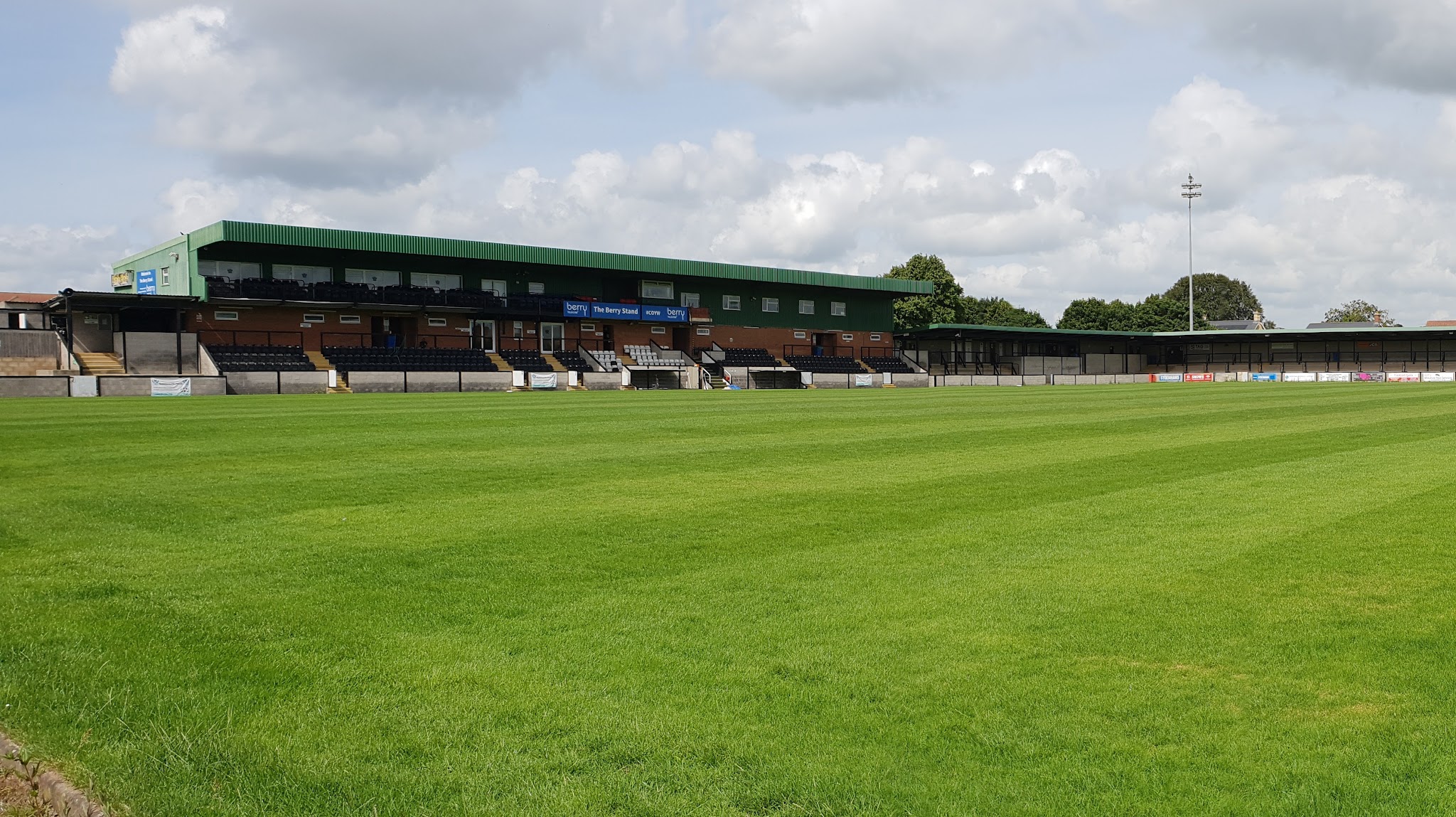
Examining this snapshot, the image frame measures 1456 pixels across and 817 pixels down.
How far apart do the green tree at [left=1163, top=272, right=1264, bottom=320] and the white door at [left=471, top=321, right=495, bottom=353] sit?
120360 mm

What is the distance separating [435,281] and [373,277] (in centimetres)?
369

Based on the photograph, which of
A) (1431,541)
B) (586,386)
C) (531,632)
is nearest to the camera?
(531,632)

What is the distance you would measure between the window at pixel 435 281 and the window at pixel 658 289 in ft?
46.0

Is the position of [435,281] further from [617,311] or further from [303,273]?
[617,311]

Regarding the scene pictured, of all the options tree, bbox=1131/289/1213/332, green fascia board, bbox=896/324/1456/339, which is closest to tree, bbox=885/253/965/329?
green fascia board, bbox=896/324/1456/339

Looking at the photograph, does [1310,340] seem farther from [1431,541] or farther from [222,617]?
[222,617]

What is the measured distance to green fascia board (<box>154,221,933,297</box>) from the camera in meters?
53.9

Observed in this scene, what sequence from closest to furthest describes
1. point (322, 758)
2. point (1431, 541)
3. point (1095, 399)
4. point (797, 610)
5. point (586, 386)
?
1. point (322, 758)
2. point (797, 610)
3. point (1431, 541)
4. point (1095, 399)
5. point (586, 386)

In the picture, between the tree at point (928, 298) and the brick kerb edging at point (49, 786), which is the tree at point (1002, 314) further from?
the brick kerb edging at point (49, 786)

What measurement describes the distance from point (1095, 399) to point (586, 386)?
28.6m

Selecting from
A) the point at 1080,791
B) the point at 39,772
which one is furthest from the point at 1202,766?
the point at 39,772

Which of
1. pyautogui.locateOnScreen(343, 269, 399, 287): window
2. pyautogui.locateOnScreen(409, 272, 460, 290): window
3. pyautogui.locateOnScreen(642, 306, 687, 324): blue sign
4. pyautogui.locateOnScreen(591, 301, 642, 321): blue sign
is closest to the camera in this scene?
pyautogui.locateOnScreen(343, 269, 399, 287): window

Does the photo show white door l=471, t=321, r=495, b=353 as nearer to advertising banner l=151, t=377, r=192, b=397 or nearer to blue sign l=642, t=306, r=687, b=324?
blue sign l=642, t=306, r=687, b=324

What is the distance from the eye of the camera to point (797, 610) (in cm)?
639
